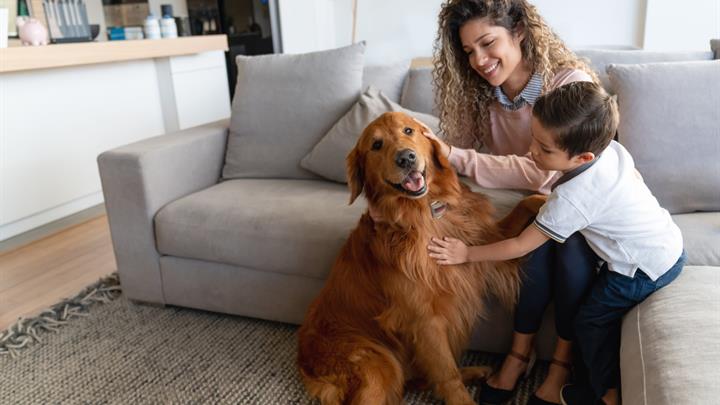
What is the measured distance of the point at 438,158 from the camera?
1635mm

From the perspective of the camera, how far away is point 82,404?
5.94ft

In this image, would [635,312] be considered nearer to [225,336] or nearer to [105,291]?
[225,336]

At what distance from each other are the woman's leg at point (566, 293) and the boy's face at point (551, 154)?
0.75ft

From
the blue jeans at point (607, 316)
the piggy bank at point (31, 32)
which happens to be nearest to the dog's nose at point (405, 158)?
the blue jeans at point (607, 316)

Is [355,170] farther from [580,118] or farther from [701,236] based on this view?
[701,236]

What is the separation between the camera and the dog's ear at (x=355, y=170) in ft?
5.38

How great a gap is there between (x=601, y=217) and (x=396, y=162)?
0.52 meters

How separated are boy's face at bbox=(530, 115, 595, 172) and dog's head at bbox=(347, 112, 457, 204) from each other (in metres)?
0.31

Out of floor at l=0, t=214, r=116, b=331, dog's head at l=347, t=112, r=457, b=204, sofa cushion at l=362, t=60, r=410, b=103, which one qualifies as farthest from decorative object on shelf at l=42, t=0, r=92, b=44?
dog's head at l=347, t=112, r=457, b=204

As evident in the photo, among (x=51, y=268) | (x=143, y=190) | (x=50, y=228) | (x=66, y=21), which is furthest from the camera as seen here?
(x=66, y=21)

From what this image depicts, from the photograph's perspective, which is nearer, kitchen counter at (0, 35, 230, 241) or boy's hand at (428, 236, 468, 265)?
boy's hand at (428, 236, 468, 265)

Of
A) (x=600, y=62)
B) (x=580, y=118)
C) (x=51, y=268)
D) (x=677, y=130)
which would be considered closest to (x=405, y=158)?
(x=580, y=118)

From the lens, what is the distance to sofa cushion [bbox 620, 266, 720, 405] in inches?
40.8

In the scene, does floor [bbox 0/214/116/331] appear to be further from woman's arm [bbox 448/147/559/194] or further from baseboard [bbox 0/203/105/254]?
woman's arm [bbox 448/147/559/194]
